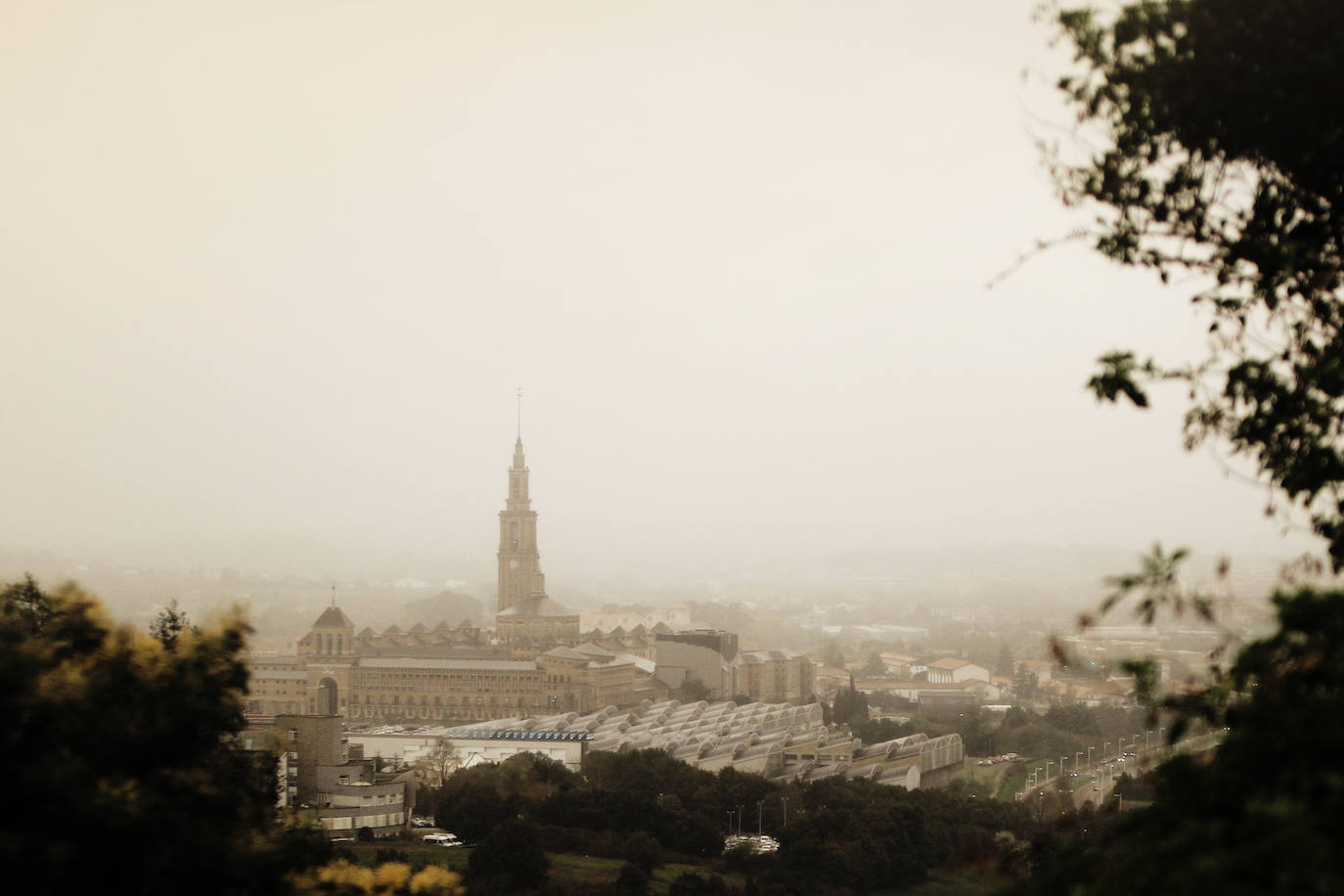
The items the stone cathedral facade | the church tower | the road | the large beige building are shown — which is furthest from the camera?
the church tower

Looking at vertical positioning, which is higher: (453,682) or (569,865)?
(453,682)

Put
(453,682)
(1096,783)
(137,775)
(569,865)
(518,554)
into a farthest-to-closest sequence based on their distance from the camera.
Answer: (518,554)
(453,682)
(1096,783)
(569,865)
(137,775)

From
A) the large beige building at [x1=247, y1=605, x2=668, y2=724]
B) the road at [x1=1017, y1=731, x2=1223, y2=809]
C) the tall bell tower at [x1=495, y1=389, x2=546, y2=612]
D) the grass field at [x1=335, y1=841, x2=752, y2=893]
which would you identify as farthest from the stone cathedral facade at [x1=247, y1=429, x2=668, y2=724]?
the grass field at [x1=335, y1=841, x2=752, y2=893]

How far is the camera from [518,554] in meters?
61.8

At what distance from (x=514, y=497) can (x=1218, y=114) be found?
2293 inches

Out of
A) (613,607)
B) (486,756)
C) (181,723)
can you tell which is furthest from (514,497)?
(181,723)

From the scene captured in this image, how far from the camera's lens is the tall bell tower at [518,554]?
61.8 meters

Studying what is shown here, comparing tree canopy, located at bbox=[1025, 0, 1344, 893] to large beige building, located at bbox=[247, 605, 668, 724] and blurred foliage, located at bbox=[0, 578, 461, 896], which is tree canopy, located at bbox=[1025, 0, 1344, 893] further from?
large beige building, located at bbox=[247, 605, 668, 724]

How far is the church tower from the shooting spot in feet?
203

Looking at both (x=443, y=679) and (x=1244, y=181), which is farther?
(x=443, y=679)

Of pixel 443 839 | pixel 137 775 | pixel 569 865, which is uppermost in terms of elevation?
pixel 137 775

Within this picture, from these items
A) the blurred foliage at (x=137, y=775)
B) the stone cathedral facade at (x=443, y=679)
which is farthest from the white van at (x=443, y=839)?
the stone cathedral facade at (x=443, y=679)

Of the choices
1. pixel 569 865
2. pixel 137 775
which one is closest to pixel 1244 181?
pixel 137 775

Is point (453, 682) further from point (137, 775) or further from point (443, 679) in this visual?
point (137, 775)
